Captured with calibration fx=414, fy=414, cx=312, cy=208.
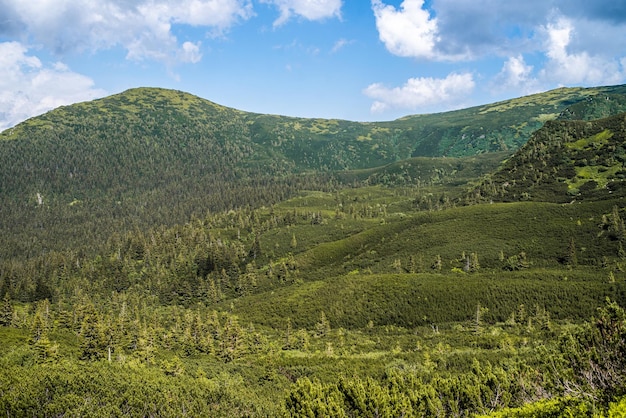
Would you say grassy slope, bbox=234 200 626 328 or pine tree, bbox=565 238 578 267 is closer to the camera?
grassy slope, bbox=234 200 626 328

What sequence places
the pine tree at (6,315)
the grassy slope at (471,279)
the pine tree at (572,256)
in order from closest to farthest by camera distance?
the grassy slope at (471,279), the pine tree at (6,315), the pine tree at (572,256)

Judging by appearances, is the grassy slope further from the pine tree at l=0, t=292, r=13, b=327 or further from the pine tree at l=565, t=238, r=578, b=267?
the pine tree at l=0, t=292, r=13, b=327

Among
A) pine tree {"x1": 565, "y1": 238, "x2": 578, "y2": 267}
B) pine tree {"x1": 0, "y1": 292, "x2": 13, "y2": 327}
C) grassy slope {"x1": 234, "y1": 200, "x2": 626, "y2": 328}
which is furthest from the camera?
pine tree {"x1": 565, "y1": 238, "x2": 578, "y2": 267}

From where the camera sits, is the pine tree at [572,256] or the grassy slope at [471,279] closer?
the grassy slope at [471,279]

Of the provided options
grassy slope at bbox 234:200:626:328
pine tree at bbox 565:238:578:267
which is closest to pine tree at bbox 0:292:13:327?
grassy slope at bbox 234:200:626:328

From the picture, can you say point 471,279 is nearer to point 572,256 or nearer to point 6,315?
point 572,256

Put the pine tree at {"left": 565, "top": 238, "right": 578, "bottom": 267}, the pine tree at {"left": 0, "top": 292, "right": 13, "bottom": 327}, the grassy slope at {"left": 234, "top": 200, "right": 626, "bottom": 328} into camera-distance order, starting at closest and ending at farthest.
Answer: the grassy slope at {"left": 234, "top": 200, "right": 626, "bottom": 328}, the pine tree at {"left": 0, "top": 292, "right": 13, "bottom": 327}, the pine tree at {"left": 565, "top": 238, "right": 578, "bottom": 267}

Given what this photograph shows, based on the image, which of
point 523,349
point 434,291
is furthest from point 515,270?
point 523,349

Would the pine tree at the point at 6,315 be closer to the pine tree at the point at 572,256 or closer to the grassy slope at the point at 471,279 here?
the grassy slope at the point at 471,279

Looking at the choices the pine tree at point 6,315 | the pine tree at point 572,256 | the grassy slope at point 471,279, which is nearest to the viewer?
the grassy slope at point 471,279

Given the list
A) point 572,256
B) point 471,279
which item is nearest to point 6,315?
point 471,279

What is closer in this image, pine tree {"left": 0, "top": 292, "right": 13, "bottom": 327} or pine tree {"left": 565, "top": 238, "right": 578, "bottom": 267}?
pine tree {"left": 0, "top": 292, "right": 13, "bottom": 327}

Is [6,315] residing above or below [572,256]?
above

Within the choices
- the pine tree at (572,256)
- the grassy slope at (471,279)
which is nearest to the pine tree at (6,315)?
the grassy slope at (471,279)
